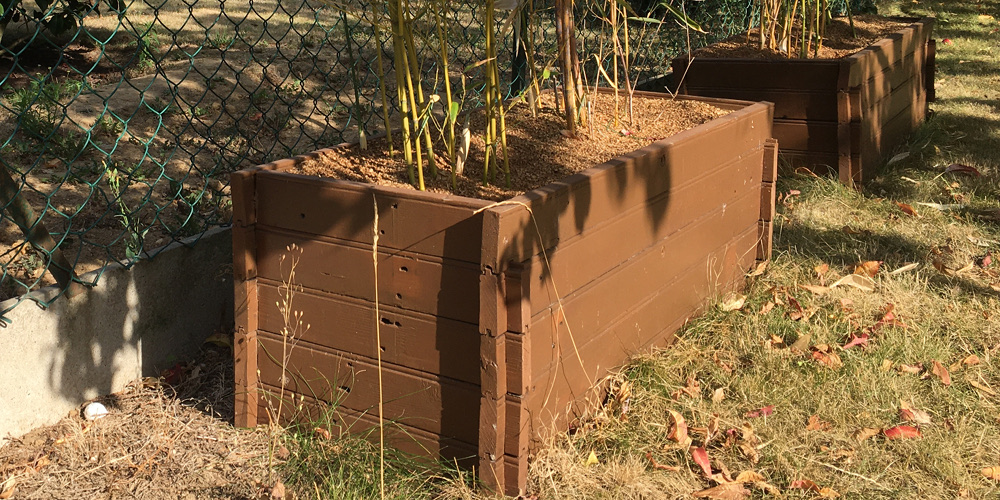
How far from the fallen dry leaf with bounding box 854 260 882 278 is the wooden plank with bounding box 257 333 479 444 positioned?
2066mm

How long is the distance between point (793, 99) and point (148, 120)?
324cm

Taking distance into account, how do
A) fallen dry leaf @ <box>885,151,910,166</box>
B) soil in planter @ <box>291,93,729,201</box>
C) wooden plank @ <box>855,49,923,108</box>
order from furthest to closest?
fallen dry leaf @ <box>885,151,910,166</box>, wooden plank @ <box>855,49,923,108</box>, soil in planter @ <box>291,93,729,201</box>

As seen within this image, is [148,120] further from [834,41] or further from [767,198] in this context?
[834,41]

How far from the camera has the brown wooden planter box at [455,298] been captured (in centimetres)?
233

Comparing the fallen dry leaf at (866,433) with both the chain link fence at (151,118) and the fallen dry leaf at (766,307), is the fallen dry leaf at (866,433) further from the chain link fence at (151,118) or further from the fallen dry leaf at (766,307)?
the chain link fence at (151,118)

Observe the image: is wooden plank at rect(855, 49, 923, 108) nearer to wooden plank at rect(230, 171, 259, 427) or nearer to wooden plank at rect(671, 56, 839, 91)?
wooden plank at rect(671, 56, 839, 91)

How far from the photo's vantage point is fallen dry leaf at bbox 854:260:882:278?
3.83m

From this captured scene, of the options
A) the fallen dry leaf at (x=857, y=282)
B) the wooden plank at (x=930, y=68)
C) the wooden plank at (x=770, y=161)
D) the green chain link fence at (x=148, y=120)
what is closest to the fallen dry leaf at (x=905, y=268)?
the fallen dry leaf at (x=857, y=282)

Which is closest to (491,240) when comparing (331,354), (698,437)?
(331,354)

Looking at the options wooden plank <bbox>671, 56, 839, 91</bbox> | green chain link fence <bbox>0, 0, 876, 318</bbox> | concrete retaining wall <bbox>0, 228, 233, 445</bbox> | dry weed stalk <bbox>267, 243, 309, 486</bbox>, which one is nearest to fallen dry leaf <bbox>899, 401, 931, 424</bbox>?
green chain link fence <bbox>0, 0, 876, 318</bbox>

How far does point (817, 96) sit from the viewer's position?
478cm

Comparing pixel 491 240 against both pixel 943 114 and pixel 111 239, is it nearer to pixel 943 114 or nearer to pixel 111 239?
pixel 111 239

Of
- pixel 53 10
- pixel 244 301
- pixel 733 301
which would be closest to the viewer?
pixel 244 301

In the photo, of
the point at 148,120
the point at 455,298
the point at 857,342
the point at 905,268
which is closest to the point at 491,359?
the point at 455,298
